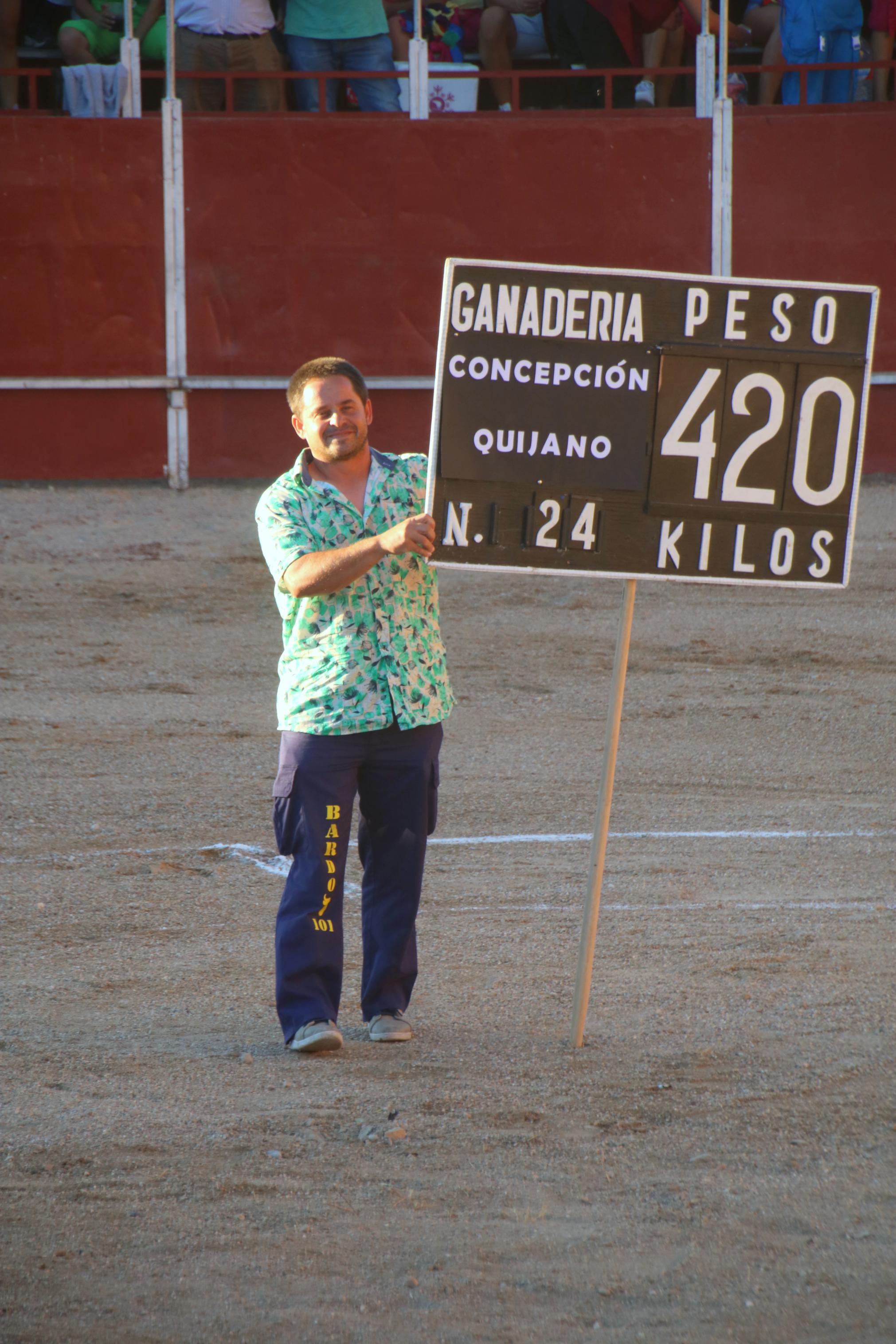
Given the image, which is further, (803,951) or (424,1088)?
(803,951)

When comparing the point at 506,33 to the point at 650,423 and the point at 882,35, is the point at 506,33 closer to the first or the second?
the point at 882,35

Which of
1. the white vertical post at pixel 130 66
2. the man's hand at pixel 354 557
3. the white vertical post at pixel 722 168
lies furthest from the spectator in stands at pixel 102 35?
the man's hand at pixel 354 557

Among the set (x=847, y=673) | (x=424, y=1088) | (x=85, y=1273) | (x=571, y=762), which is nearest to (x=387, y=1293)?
(x=85, y=1273)

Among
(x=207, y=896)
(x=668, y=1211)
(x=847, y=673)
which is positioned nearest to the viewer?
(x=668, y=1211)

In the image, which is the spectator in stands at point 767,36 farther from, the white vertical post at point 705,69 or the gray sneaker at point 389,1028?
the gray sneaker at point 389,1028

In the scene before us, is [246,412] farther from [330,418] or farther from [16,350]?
[330,418]

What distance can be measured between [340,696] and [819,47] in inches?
453

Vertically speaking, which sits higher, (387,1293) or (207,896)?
(387,1293)

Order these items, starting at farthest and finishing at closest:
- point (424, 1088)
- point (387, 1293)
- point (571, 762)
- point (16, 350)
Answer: point (16, 350), point (571, 762), point (424, 1088), point (387, 1293)

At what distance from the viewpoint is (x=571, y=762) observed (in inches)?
322

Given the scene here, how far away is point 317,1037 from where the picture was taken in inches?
168

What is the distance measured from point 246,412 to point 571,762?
6617 millimetres

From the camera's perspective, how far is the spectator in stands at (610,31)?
13617 mm

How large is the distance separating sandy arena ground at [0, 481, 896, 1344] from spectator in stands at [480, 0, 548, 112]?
6667 mm
